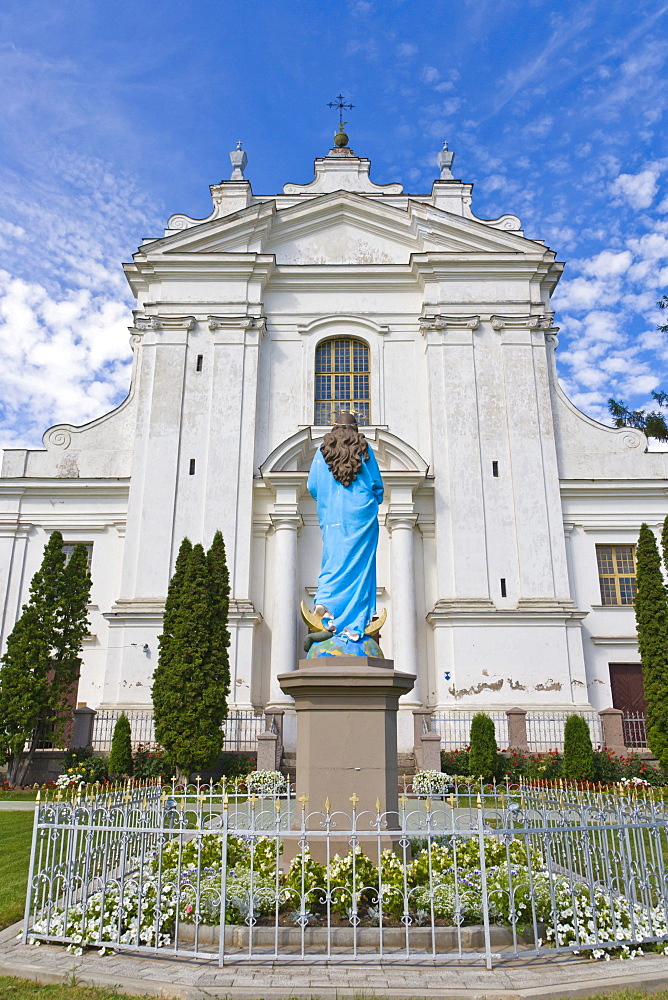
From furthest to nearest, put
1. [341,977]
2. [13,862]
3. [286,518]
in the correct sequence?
1. [286,518]
2. [13,862]
3. [341,977]

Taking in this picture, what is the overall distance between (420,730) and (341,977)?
40.9 feet

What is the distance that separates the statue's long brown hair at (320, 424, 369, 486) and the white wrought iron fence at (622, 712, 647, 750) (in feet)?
43.2

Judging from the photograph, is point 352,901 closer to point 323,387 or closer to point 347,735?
point 347,735

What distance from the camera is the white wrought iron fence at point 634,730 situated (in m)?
18.7

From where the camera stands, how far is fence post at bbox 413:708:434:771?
53.1 ft

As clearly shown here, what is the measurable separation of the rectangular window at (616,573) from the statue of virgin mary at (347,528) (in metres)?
14.3

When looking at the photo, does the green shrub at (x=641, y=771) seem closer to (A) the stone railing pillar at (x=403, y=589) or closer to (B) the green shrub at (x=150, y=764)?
(A) the stone railing pillar at (x=403, y=589)

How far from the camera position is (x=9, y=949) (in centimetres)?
588

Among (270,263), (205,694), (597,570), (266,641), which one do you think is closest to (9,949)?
(205,694)

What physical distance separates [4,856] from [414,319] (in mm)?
17877

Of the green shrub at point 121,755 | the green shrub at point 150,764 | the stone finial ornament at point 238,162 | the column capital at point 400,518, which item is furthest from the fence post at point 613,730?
the stone finial ornament at point 238,162

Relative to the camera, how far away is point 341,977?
512cm

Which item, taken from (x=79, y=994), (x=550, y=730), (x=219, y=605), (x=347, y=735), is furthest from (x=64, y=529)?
(x=79, y=994)

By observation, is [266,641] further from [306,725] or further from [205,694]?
[306,725]
